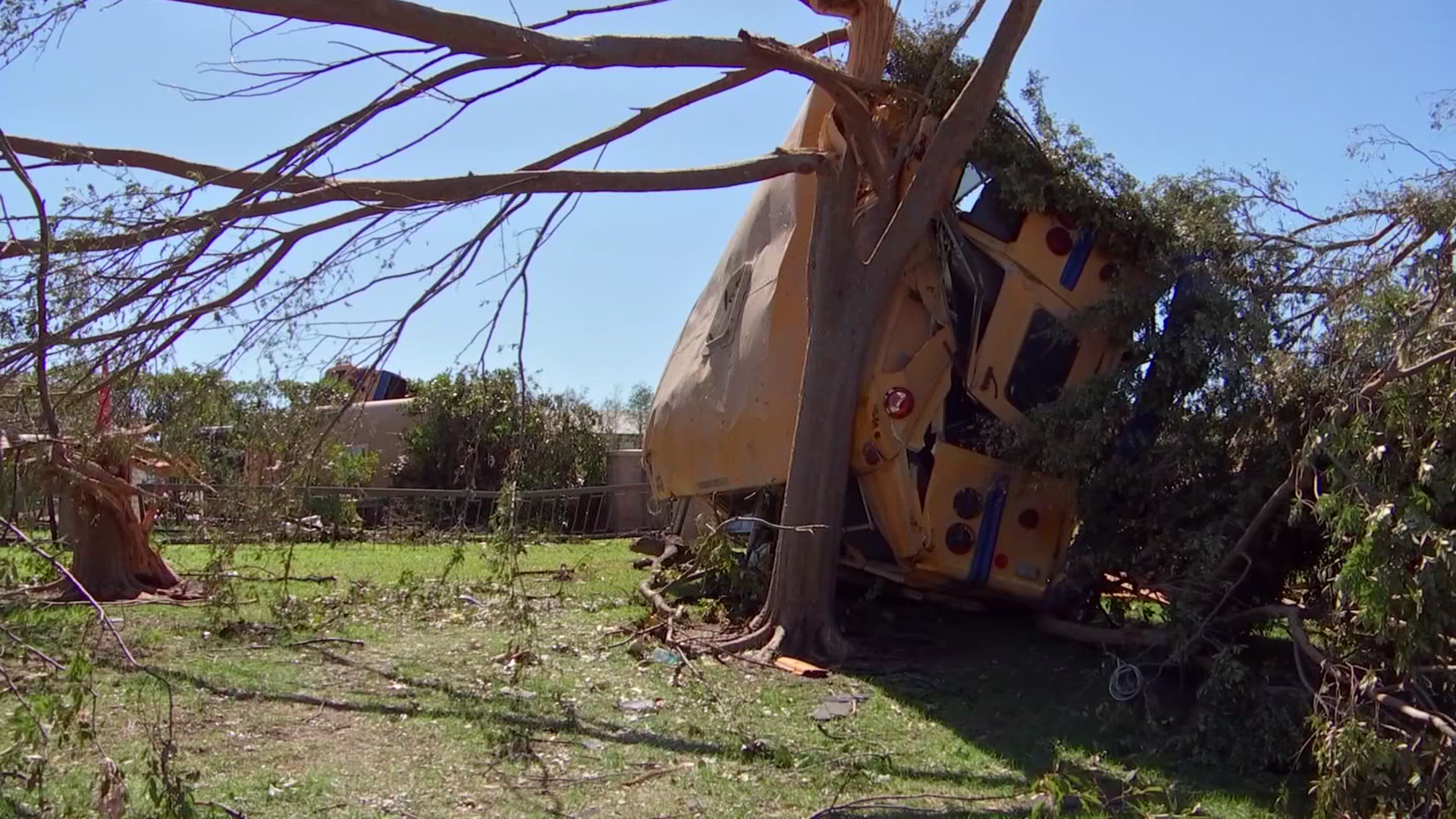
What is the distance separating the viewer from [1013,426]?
7242mm

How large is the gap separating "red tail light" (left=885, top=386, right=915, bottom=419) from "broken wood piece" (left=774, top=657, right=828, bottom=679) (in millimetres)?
1670

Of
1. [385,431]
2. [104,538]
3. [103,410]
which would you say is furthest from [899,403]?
[385,431]

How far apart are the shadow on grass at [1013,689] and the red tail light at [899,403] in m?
1.63

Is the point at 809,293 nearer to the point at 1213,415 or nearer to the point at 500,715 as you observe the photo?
the point at 1213,415

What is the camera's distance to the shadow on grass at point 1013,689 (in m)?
5.70

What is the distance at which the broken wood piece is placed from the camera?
24.4 ft

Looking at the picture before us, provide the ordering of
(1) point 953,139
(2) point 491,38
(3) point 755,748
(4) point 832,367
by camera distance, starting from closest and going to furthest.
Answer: (2) point 491,38, (3) point 755,748, (1) point 953,139, (4) point 832,367

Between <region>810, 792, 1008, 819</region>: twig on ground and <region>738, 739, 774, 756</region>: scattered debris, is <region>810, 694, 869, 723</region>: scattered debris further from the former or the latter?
<region>810, 792, 1008, 819</region>: twig on ground

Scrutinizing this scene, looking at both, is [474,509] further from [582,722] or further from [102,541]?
[582,722]

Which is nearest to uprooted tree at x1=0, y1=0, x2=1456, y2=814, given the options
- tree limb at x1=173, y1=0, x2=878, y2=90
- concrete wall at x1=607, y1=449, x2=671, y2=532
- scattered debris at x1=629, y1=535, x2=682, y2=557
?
tree limb at x1=173, y1=0, x2=878, y2=90

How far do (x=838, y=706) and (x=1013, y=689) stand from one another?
3.81 ft

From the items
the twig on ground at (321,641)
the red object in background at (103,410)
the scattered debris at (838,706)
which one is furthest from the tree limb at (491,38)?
the twig on ground at (321,641)

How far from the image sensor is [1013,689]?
7.15m

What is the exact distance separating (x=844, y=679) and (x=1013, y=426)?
1.87 meters
